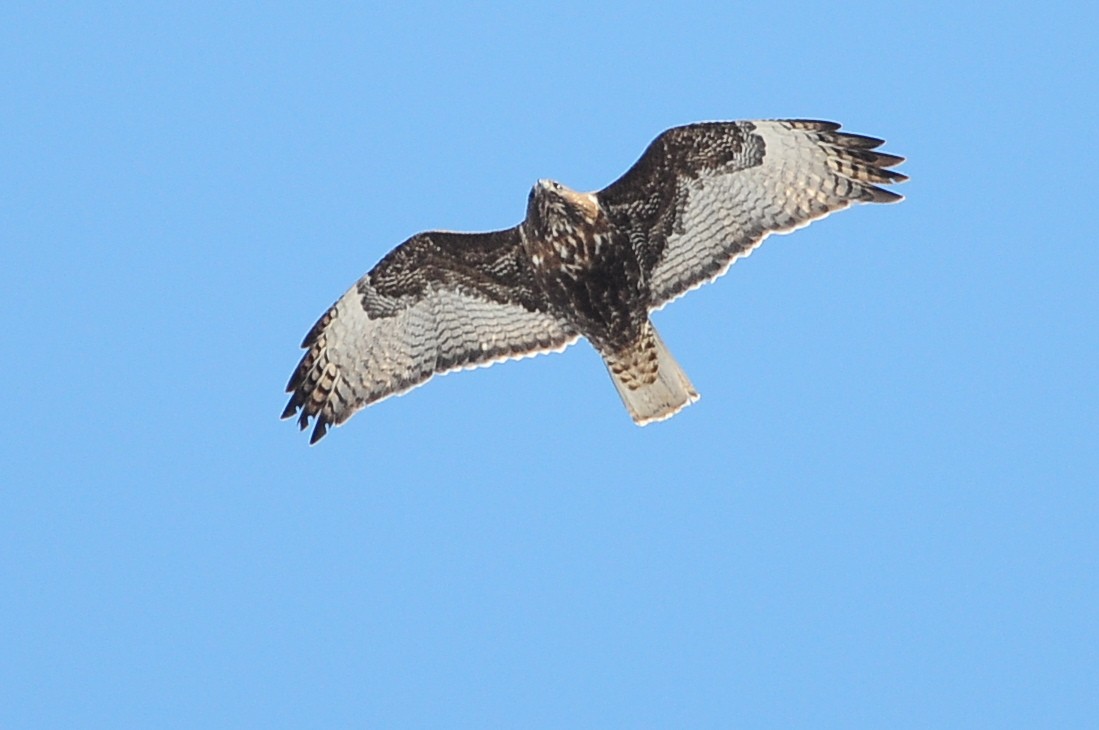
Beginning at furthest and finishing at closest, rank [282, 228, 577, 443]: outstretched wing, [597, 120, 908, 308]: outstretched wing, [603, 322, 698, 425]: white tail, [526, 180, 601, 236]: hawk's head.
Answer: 1. [282, 228, 577, 443]: outstretched wing
2. [603, 322, 698, 425]: white tail
3. [597, 120, 908, 308]: outstretched wing
4. [526, 180, 601, 236]: hawk's head

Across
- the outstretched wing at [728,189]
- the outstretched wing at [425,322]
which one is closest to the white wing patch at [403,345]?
the outstretched wing at [425,322]

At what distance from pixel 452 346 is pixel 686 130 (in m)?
2.37

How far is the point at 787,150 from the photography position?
11.8 meters

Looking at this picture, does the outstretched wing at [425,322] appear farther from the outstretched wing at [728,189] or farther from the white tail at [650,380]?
the outstretched wing at [728,189]

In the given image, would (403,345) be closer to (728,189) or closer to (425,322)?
(425,322)

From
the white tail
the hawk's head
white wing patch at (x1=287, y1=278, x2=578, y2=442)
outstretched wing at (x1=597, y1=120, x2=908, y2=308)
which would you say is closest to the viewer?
the hawk's head

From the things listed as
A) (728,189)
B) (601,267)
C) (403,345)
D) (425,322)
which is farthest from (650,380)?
(403,345)

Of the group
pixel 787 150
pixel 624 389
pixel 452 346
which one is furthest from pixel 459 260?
pixel 787 150

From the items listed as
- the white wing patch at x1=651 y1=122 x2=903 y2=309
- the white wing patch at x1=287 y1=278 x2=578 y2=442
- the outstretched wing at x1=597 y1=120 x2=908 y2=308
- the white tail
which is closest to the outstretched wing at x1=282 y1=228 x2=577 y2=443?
the white wing patch at x1=287 y1=278 x2=578 y2=442

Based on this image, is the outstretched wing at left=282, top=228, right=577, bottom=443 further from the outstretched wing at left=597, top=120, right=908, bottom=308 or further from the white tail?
the outstretched wing at left=597, top=120, right=908, bottom=308

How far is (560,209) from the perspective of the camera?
38.0ft

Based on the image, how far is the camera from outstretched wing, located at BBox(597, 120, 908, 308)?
11695 millimetres

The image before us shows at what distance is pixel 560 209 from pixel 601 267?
51 cm

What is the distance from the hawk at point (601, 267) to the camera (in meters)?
11.7
